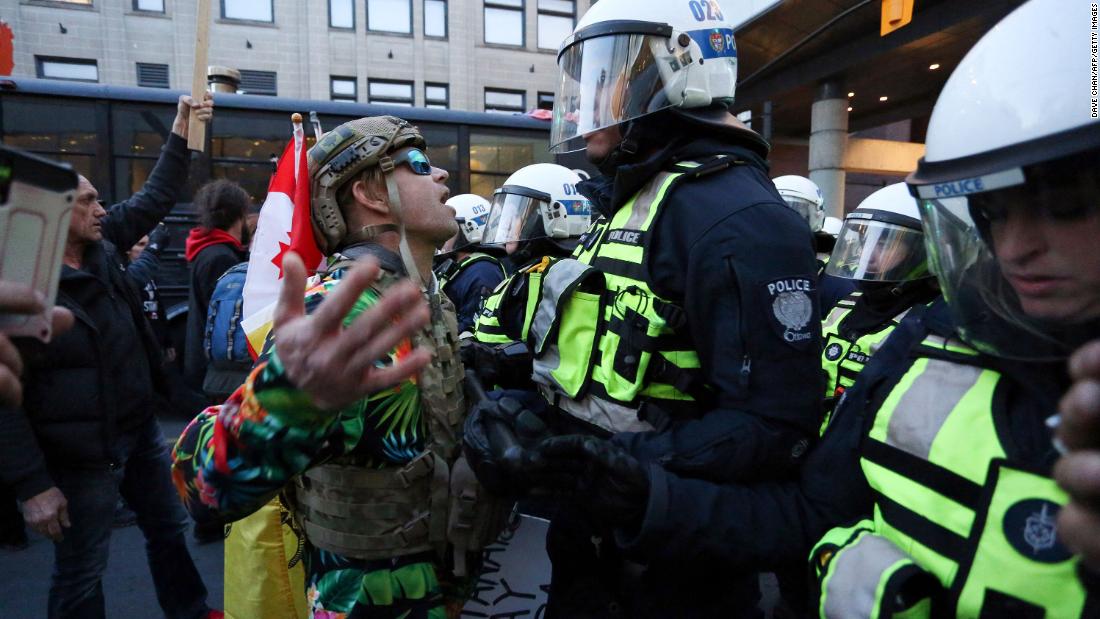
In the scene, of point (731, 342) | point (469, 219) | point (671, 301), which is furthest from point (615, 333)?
point (469, 219)

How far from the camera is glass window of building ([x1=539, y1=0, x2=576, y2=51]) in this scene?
18500mm

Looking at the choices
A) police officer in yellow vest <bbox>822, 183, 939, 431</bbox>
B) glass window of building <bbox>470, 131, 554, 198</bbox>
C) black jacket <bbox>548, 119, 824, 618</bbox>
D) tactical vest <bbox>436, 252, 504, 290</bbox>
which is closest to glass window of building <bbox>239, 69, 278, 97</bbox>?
glass window of building <bbox>470, 131, 554, 198</bbox>

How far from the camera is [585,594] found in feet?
5.81

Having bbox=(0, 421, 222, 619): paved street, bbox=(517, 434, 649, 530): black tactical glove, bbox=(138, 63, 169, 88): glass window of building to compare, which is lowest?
bbox=(0, 421, 222, 619): paved street

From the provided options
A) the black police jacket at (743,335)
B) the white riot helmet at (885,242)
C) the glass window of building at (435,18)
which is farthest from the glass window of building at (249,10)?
the black police jacket at (743,335)

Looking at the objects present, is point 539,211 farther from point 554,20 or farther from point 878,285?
point 554,20

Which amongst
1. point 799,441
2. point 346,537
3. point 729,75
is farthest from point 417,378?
point 729,75

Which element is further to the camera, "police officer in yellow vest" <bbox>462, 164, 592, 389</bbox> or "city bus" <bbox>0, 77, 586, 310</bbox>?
"city bus" <bbox>0, 77, 586, 310</bbox>

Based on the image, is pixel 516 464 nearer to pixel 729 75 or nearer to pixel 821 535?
pixel 821 535

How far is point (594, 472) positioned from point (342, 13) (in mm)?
18361

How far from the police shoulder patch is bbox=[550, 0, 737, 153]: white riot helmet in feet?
2.10

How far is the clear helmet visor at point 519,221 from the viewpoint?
412cm

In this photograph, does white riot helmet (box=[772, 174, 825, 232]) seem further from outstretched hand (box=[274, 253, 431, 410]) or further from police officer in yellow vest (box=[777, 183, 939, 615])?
outstretched hand (box=[274, 253, 431, 410])

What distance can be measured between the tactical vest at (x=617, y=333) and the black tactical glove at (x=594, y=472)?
225mm
